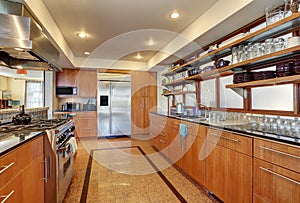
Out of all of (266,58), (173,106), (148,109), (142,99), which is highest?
(266,58)

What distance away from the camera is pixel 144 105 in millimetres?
5863

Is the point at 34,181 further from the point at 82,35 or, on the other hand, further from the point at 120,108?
the point at 120,108

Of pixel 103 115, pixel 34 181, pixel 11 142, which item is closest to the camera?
pixel 11 142

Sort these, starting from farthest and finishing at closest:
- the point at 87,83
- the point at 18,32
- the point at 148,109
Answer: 1. the point at 148,109
2. the point at 87,83
3. the point at 18,32

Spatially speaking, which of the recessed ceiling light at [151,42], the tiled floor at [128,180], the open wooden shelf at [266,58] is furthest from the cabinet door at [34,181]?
the recessed ceiling light at [151,42]

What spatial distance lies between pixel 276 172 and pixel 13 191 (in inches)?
72.9

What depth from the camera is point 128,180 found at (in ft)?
8.51

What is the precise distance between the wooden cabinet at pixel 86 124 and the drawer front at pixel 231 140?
4.07 m

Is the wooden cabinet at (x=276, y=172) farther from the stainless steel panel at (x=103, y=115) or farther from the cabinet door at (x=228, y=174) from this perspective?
the stainless steel panel at (x=103, y=115)

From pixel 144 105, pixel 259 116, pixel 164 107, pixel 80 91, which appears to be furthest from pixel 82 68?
pixel 259 116

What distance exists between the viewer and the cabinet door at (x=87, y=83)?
5520 millimetres

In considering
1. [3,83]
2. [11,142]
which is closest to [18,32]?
[11,142]

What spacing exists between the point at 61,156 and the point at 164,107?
12.6 feet

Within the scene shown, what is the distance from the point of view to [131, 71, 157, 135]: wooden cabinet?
18.9 ft
